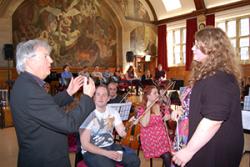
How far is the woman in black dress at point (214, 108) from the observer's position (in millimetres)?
1837

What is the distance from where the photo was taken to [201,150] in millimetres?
1961

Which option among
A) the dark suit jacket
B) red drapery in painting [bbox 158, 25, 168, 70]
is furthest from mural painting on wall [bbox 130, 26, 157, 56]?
the dark suit jacket

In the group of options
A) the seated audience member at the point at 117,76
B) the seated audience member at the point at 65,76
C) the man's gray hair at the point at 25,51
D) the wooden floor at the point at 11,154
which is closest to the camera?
the man's gray hair at the point at 25,51

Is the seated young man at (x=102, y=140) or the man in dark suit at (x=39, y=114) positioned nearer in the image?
the man in dark suit at (x=39, y=114)

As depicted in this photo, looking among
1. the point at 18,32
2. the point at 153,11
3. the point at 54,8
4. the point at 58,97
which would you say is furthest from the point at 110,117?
the point at 153,11

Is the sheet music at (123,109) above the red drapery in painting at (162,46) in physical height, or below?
→ below

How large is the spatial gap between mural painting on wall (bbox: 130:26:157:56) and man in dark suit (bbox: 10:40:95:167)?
16814mm

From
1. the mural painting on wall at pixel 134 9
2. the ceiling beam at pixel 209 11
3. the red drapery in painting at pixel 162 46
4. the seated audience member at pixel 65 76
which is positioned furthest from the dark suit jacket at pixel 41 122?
the red drapery in painting at pixel 162 46

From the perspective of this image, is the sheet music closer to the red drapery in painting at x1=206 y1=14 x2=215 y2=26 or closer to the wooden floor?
the wooden floor

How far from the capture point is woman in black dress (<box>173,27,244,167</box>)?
1837mm

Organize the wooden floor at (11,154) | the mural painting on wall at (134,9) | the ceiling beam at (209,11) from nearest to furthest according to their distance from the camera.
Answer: the wooden floor at (11,154) < the ceiling beam at (209,11) < the mural painting on wall at (134,9)

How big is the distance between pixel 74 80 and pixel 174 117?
940mm

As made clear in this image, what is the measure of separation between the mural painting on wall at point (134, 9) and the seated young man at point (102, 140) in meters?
15.5

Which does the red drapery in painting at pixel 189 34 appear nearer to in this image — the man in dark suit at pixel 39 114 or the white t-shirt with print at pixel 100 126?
the white t-shirt with print at pixel 100 126
